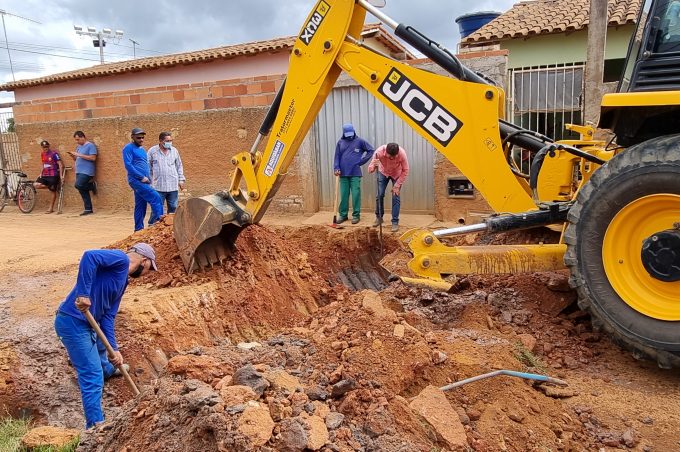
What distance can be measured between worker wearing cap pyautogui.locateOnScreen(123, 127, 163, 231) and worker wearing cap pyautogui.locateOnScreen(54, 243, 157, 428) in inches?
164

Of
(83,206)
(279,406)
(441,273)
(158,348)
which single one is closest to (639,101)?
(441,273)

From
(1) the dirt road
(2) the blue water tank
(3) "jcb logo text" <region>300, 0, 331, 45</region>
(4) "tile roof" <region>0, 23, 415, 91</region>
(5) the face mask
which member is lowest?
(1) the dirt road

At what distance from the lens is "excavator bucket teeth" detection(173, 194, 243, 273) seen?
5305 millimetres

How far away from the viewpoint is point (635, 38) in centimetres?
387

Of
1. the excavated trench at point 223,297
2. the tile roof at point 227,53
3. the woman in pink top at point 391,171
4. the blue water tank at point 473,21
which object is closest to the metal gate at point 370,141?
the woman in pink top at point 391,171

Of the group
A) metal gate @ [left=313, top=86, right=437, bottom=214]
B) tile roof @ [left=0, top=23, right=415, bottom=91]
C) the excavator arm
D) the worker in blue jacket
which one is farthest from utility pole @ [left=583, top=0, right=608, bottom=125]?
tile roof @ [left=0, top=23, right=415, bottom=91]

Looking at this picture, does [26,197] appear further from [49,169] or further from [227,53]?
[227,53]

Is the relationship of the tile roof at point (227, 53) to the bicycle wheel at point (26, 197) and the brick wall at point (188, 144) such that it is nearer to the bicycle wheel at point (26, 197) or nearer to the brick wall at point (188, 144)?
the brick wall at point (188, 144)

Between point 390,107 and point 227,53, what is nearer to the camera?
point 390,107

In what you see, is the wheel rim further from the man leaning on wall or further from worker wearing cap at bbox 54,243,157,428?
the man leaning on wall

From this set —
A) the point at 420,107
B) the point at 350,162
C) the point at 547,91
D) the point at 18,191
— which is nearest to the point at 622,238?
the point at 420,107

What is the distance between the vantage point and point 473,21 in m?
18.4

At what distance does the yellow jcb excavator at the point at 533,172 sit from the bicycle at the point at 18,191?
9.36 m

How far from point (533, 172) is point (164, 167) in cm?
601
